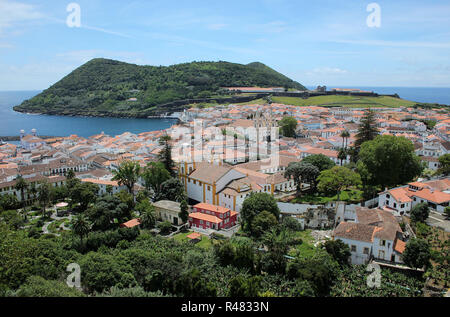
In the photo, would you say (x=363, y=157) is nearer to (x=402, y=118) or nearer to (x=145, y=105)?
(x=402, y=118)

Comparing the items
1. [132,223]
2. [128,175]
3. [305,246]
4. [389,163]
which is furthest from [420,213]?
[128,175]

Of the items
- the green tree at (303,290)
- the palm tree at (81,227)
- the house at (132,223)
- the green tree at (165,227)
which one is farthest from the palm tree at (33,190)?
the green tree at (303,290)

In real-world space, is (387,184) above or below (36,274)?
above

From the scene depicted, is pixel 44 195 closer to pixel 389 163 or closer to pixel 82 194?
pixel 82 194

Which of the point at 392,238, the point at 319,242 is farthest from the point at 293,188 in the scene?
the point at 392,238

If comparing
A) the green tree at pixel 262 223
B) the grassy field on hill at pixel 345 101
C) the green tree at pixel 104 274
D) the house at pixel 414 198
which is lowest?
the green tree at pixel 104 274

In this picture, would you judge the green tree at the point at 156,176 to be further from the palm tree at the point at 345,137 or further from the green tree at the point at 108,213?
the palm tree at the point at 345,137
